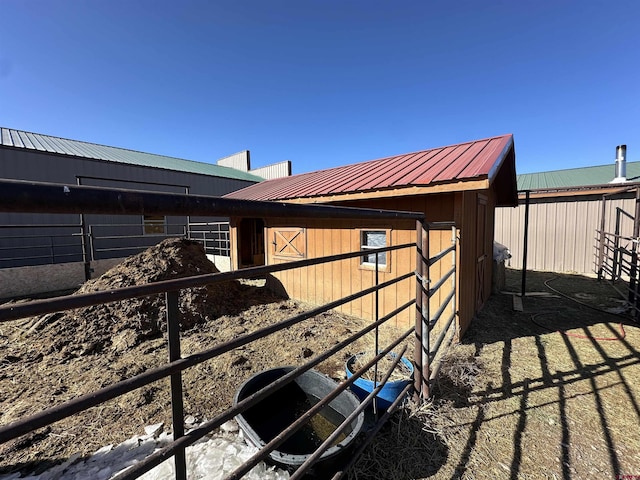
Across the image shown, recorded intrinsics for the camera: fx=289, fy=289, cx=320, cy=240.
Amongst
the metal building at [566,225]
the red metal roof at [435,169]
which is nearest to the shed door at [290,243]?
→ the red metal roof at [435,169]

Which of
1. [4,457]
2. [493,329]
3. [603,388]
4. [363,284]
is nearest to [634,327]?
[493,329]

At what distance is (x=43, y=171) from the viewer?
935 centimetres

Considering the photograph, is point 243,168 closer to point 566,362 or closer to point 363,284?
point 363,284

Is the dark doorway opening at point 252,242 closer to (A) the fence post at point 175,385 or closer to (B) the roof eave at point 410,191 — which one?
(B) the roof eave at point 410,191

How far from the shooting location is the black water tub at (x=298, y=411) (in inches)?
86.3

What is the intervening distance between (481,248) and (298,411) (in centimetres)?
472

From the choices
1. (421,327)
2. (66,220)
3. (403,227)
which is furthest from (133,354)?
(66,220)

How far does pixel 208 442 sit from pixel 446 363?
8.30 feet

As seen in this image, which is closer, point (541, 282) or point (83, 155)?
point (541, 282)

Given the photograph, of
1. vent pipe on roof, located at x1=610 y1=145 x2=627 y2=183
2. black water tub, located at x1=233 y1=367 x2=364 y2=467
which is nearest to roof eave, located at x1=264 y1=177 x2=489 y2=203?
black water tub, located at x1=233 y1=367 x2=364 y2=467

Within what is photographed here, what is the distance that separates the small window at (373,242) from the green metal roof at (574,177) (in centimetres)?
988

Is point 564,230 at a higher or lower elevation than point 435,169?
lower

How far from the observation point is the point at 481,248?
563cm

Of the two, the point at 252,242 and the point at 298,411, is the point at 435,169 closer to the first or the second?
the point at 298,411
